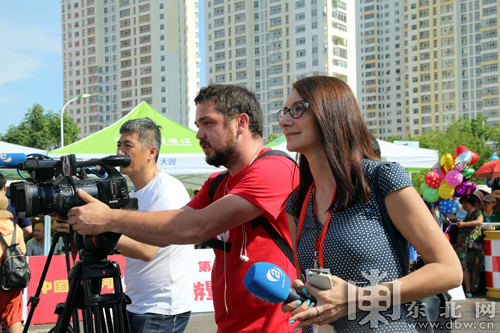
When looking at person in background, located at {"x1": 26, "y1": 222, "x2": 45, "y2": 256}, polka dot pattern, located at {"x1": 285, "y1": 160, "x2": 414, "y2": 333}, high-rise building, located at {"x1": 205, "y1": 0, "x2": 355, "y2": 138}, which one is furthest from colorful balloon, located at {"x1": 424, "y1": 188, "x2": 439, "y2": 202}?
high-rise building, located at {"x1": 205, "y1": 0, "x2": 355, "y2": 138}

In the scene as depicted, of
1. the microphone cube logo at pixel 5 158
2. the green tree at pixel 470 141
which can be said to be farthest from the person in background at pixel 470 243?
the green tree at pixel 470 141

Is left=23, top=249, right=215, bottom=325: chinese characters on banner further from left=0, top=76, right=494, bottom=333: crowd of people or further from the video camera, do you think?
the video camera

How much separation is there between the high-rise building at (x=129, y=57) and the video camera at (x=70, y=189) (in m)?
92.0

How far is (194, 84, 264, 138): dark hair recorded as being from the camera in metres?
2.54

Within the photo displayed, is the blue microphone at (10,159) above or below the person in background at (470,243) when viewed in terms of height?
above

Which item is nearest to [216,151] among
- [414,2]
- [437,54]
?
[437,54]

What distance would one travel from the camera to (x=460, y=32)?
307 ft

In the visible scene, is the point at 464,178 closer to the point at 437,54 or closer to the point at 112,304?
the point at 112,304

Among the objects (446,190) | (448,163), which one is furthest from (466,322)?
(448,163)

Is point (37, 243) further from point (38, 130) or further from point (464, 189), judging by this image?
point (38, 130)

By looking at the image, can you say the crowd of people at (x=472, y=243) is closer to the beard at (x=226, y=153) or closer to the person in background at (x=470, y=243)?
the person in background at (x=470, y=243)

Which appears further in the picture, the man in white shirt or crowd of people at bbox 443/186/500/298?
crowd of people at bbox 443/186/500/298

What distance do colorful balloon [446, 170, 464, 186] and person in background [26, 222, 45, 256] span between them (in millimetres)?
8318

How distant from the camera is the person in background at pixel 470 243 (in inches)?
365
